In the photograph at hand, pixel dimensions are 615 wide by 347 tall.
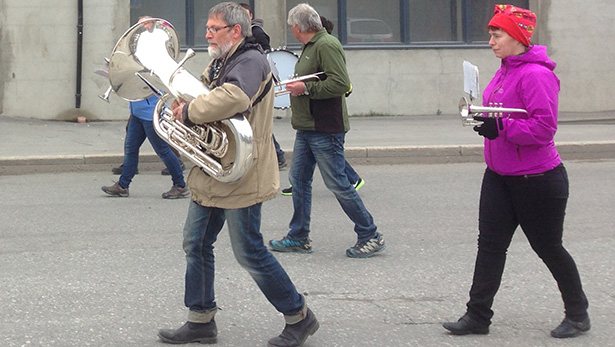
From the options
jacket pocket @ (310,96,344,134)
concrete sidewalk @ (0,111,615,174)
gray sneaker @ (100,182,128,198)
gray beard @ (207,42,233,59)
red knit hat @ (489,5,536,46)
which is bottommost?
gray sneaker @ (100,182,128,198)

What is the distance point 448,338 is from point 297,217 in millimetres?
2088

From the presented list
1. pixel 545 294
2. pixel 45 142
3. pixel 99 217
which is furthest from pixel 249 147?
pixel 45 142

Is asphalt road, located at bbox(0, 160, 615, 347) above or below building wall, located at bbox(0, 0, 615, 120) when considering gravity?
below

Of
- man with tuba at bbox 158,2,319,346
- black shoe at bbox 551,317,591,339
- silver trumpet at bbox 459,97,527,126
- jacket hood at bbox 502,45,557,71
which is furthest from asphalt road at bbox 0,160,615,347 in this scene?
jacket hood at bbox 502,45,557,71

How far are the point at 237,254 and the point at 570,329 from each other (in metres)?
1.79

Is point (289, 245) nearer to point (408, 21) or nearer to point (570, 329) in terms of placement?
point (570, 329)

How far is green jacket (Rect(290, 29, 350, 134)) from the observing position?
6305mm

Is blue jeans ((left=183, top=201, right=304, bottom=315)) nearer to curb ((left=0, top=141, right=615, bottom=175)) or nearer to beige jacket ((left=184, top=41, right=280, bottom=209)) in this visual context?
beige jacket ((left=184, top=41, right=280, bottom=209))

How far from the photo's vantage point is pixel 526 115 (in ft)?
14.5

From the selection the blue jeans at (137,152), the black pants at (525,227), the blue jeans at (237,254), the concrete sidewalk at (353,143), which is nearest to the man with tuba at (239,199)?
the blue jeans at (237,254)

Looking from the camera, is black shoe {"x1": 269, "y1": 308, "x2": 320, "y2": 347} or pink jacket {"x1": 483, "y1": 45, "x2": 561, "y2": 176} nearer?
pink jacket {"x1": 483, "y1": 45, "x2": 561, "y2": 176}

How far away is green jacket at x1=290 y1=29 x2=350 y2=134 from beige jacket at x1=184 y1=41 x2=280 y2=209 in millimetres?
1858

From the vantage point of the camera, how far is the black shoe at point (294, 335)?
4504 mm

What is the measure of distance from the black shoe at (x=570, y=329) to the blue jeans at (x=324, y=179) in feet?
6.52
